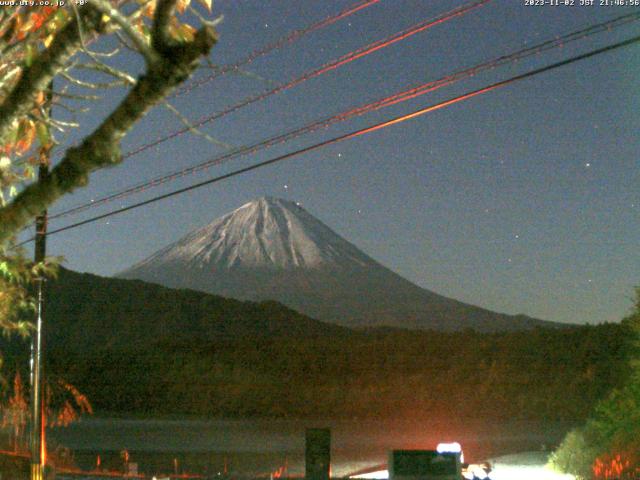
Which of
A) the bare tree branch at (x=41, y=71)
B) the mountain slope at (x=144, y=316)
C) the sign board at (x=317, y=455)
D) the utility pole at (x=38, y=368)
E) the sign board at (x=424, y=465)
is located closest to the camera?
the bare tree branch at (x=41, y=71)

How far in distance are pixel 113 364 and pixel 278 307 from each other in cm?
4964

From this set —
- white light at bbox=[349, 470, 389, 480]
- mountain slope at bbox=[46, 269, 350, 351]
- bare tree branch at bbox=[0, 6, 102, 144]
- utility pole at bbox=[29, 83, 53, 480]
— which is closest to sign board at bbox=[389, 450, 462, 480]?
utility pole at bbox=[29, 83, 53, 480]

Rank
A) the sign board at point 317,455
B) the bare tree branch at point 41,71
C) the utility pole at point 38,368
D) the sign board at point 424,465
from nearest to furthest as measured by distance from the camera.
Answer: the bare tree branch at point 41,71 → the sign board at point 424,465 → the sign board at point 317,455 → the utility pole at point 38,368

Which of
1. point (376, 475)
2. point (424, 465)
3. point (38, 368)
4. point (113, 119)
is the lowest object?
point (376, 475)

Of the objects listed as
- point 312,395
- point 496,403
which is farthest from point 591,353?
point 312,395

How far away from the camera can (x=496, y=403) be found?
2362 inches

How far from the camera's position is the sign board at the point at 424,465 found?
52.2ft

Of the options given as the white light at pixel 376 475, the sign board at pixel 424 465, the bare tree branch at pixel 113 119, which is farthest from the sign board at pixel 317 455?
the bare tree branch at pixel 113 119

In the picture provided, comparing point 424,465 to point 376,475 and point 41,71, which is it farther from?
point 41,71

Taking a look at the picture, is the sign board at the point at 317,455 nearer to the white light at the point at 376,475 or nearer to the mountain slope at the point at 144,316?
the white light at the point at 376,475

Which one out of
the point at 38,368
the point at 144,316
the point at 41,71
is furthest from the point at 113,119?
the point at 144,316

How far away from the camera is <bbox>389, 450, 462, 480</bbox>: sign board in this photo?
1591 cm

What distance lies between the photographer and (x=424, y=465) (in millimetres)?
16156

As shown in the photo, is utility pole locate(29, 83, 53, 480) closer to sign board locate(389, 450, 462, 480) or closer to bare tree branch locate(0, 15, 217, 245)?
sign board locate(389, 450, 462, 480)
